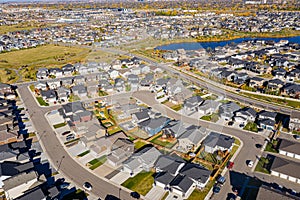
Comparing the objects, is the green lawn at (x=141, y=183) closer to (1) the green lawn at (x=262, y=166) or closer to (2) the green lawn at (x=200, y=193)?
(2) the green lawn at (x=200, y=193)

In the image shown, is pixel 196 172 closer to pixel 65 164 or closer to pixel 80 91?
pixel 65 164

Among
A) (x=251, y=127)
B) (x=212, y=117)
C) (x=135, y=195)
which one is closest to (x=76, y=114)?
(x=135, y=195)

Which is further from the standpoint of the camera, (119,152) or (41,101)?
(41,101)

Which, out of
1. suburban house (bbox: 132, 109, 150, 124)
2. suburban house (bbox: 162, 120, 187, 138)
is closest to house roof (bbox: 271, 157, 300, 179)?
suburban house (bbox: 162, 120, 187, 138)

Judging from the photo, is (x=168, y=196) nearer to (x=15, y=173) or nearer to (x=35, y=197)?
(x=35, y=197)

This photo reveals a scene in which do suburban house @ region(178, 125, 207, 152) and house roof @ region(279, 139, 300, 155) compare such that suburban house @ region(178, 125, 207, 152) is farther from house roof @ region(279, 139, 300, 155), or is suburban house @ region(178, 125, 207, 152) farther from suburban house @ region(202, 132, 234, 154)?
house roof @ region(279, 139, 300, 155)

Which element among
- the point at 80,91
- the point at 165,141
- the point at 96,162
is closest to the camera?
the point at 96,162
